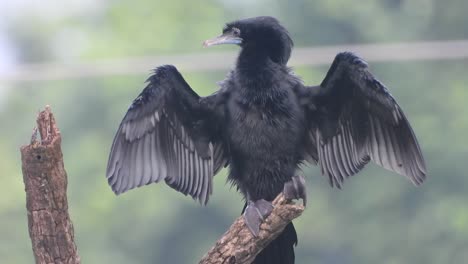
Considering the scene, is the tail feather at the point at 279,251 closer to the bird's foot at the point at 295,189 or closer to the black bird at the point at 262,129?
the black bird at the point at 262,129

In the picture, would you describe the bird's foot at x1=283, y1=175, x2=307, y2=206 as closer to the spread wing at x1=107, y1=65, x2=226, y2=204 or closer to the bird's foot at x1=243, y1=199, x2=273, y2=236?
the bird's foot at x1=243, y1=199, x2=273, y2=236

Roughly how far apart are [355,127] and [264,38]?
63 cm

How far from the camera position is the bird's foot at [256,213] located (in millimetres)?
5645

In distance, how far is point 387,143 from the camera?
6363mm

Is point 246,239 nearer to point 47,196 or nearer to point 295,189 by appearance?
point 295,189

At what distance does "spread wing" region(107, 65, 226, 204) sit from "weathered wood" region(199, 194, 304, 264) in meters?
0.78

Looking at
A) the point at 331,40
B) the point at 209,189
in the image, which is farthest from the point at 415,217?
the point at 209,189

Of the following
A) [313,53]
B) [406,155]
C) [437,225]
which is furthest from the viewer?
[437,225]

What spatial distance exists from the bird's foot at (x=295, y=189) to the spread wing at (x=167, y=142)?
660mm

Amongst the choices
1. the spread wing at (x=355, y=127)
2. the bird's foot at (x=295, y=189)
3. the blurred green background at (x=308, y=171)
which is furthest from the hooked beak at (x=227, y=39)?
the blurred green background at (x=308, y=171)

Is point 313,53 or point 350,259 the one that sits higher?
point 313,53

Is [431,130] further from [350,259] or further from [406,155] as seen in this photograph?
[406,155]

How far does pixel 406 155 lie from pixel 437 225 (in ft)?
41.1

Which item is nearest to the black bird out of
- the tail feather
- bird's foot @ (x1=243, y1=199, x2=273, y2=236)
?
the tail feather
